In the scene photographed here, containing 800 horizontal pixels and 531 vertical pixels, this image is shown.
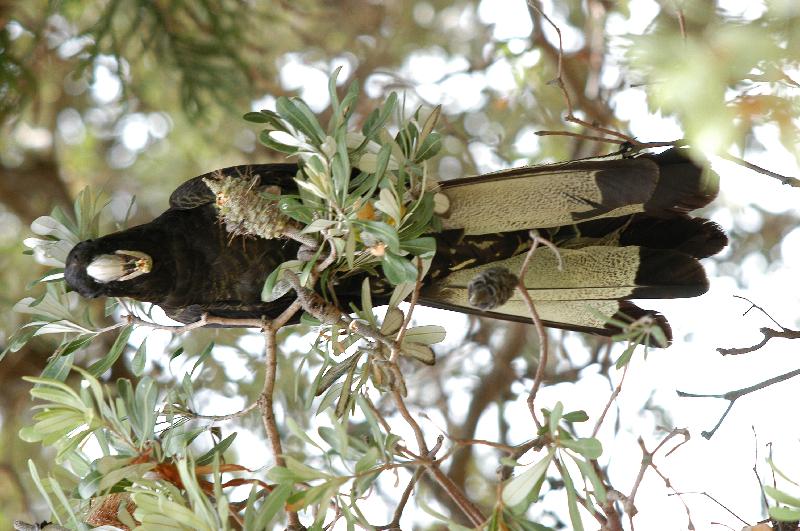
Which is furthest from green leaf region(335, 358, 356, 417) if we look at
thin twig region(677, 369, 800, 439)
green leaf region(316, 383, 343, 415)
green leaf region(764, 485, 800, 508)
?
green leaf region(764, 485, 800, 508)

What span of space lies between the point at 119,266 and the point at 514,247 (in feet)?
2.29

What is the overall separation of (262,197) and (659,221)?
710 millimetres

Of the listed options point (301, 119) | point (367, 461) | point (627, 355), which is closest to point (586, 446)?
point (627, 355)

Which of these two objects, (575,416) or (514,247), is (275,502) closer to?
(575,416)

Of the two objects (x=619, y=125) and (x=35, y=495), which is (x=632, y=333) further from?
(x=35, y=495)

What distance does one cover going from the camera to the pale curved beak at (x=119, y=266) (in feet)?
4.24

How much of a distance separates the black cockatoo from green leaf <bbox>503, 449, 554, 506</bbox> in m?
0.46

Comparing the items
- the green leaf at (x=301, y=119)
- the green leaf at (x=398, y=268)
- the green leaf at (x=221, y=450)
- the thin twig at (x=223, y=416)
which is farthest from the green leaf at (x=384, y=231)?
the green leaf at (x=221, y=450)

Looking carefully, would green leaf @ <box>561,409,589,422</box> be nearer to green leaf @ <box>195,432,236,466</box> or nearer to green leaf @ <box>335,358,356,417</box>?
green leaf @ <box>335,358,356,417</box>

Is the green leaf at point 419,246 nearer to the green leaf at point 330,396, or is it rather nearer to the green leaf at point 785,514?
the green leaf at point 330,396

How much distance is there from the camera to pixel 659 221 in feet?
4.70

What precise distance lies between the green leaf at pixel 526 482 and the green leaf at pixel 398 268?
0.98 feet

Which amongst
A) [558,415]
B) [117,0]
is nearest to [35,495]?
[117,0]

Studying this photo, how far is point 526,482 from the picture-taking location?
40.4 inches
